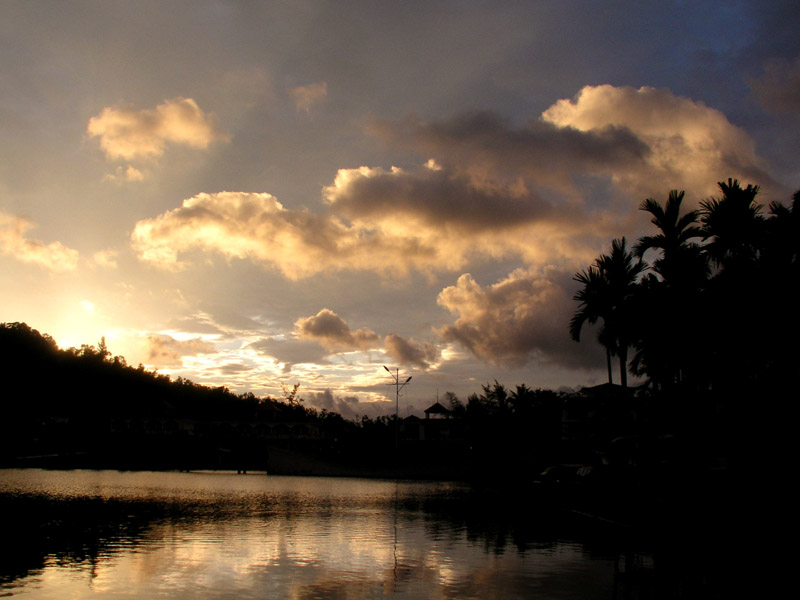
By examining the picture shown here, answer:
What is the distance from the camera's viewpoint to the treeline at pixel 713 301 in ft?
84.2

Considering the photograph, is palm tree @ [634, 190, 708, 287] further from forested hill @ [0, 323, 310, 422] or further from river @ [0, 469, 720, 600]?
forested hill @ [0, 323, 310, 422]

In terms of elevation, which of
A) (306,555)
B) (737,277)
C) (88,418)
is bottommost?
(306,555)

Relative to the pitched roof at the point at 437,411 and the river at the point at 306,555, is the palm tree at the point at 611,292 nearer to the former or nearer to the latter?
the river at the point at 306,555

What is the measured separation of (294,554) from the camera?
19.6 m

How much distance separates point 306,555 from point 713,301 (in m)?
20.1

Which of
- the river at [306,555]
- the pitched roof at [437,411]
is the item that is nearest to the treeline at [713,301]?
the river at [306,555]

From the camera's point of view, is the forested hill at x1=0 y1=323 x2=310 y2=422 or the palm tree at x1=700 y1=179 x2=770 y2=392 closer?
the palm tree at x1=700 y1=179 x2=770 y2=392

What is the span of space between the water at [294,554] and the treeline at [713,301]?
9549 mm

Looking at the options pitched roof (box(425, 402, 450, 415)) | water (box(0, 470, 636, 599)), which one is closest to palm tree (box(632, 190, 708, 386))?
water (box(0, 470, 636, 599))

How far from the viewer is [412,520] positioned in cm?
3156

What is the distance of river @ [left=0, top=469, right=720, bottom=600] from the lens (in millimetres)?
14500

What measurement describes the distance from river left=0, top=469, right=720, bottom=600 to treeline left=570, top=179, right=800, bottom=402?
9132 mm

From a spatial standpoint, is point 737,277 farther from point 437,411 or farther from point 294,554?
point 437,411

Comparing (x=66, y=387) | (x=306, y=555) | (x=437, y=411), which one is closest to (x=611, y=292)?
(x=306, y=555)
